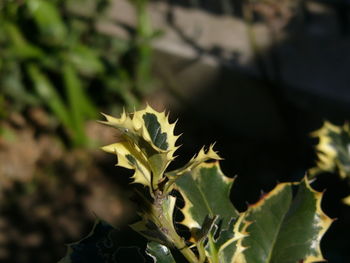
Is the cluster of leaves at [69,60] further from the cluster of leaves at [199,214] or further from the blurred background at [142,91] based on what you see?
the cluster of leaves at [199,214]

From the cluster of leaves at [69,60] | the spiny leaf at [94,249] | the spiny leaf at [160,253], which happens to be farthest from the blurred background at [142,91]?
the spiny leaf at [160,253]

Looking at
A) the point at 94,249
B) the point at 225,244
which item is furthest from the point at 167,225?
the point at 94,249

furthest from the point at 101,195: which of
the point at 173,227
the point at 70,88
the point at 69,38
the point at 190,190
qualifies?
the point at 173,227

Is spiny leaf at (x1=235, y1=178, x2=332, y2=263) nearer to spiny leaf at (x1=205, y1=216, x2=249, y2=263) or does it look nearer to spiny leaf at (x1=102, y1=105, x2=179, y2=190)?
spiny leaf at (x1=205, y1=216, x2=249, y2=263)

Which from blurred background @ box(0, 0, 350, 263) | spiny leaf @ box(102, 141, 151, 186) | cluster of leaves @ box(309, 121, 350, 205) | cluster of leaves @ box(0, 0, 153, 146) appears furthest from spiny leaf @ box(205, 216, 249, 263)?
cluster of leaves @ box(0, 0, 153, 146)

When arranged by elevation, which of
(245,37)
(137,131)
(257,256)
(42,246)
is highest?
(137,131)

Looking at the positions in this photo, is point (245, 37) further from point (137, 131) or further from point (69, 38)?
point (137, 131)
